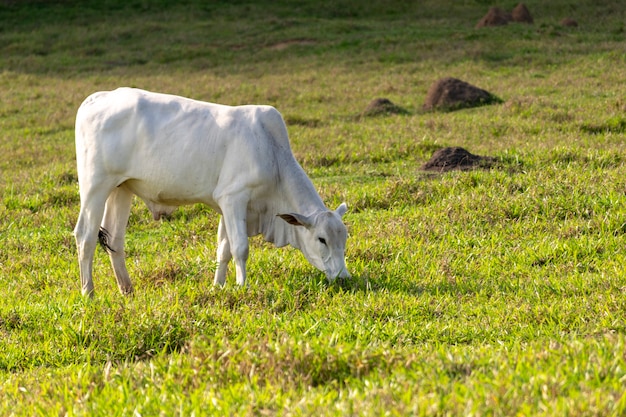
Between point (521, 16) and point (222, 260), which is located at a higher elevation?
point (222, 260)

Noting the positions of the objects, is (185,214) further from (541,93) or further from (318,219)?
(541,93)

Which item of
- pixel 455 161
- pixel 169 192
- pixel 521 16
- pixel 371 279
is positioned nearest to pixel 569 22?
pixel 521 16

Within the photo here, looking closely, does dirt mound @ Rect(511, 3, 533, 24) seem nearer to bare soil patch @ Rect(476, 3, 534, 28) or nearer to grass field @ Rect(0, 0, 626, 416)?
bare soil patch @ Rect(476, 3, 534, 28)

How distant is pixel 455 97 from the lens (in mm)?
15742

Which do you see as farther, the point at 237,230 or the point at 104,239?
the point at 104,239

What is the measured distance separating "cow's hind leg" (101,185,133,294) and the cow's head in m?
1.41

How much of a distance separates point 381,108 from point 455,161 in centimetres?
540

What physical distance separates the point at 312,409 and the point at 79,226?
3.92 m

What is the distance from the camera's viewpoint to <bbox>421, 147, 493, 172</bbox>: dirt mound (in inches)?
397

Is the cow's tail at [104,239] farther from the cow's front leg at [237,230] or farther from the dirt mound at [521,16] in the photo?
the dirt mound at [521,16]

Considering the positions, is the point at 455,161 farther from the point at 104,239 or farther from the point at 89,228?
the point at 89,228

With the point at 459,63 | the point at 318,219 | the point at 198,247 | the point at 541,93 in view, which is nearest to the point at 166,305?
the point at 318,219

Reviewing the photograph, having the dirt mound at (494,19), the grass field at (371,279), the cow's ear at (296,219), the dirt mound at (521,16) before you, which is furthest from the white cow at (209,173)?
the dirt mound at (521,16)

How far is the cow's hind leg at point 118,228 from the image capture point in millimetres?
6824
